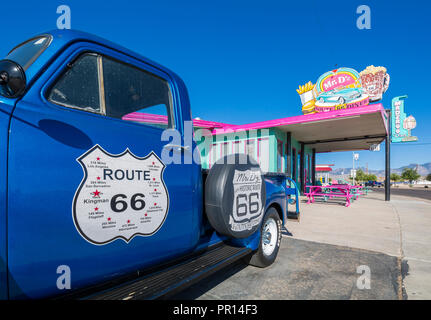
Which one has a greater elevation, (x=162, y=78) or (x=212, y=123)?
(x=212, y=123)

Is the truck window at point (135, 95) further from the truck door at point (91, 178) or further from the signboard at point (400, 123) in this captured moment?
the signboard at point (400, 123)

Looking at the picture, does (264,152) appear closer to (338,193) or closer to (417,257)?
(338,193)

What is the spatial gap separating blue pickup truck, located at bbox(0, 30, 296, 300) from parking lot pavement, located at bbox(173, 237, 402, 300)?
684 millimetres

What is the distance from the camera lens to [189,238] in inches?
85.7

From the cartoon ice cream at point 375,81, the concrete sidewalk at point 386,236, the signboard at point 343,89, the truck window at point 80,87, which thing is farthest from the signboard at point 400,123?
the truck window at point 80,87

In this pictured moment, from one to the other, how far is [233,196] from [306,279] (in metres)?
1.69

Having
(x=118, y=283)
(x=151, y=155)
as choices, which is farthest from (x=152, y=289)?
(x=151, y=155)

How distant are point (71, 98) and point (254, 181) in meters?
1.98

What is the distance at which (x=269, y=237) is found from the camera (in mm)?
3611

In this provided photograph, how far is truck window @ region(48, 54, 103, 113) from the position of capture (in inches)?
57.6

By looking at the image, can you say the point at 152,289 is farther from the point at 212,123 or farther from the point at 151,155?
the point at 212,123

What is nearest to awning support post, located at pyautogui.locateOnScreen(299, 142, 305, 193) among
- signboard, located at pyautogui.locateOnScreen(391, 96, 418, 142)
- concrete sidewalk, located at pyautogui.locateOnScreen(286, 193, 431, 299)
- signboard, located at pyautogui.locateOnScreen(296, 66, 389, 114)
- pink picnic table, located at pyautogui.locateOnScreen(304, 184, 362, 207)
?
signboard, located at pyautogui.locateOnScreen(296, 66, 389, 114)

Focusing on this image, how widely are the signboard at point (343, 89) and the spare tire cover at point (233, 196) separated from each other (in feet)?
42.6
